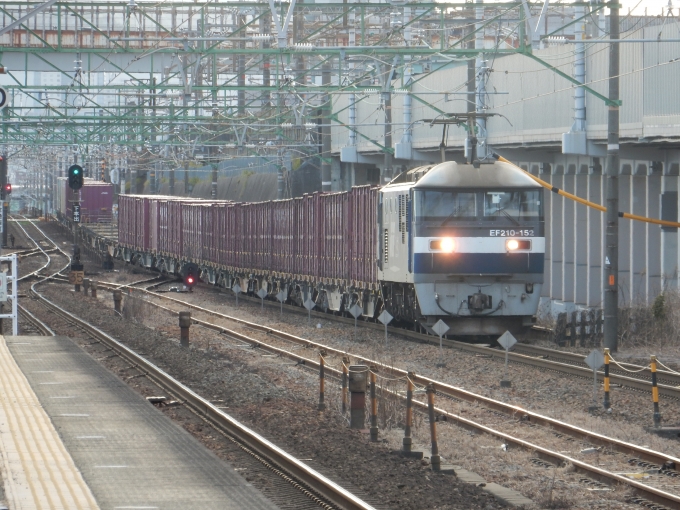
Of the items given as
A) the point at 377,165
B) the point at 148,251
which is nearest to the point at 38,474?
the point at 377,165

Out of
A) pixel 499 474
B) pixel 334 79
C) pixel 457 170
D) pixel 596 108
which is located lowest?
pixel 499 474

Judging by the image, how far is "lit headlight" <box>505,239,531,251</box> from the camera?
2237cm

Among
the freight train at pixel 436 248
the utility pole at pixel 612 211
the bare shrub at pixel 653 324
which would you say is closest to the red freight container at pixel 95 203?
the freight train at pixel 436 248

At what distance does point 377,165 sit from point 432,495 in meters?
39.5

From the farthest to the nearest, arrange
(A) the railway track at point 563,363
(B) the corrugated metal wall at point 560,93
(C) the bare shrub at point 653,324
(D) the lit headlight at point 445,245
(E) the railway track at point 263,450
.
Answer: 1. (B) the corrugated metal wall at point 560,93
2. (C) the bare shrub at point 653,324
3. (D) the lit headlight at point 445,245
4. (A) the railway track at point 563,363
5. (E) the railway track at point 263,450

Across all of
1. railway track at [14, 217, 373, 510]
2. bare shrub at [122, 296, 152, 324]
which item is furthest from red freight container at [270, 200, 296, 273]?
railway track at [14, 217, 373, 510]

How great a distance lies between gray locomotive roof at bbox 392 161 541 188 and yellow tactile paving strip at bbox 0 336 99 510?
32.1 feet

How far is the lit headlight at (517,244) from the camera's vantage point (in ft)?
73.4

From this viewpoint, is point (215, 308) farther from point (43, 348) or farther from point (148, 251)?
point (148, 251)

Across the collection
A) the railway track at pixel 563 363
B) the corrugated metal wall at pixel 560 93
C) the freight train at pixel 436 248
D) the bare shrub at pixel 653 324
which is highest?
the corrugated metal wall at pixel 560 93

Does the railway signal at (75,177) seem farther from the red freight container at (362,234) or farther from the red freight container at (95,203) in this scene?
the red freight container at (95,203)

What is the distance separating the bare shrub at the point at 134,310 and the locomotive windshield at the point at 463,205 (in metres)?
11.1

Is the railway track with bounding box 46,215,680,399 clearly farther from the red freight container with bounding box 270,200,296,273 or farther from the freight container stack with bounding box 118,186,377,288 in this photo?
the red freight container with bounding box 270,200,296,273

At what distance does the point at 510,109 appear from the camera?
111ft
